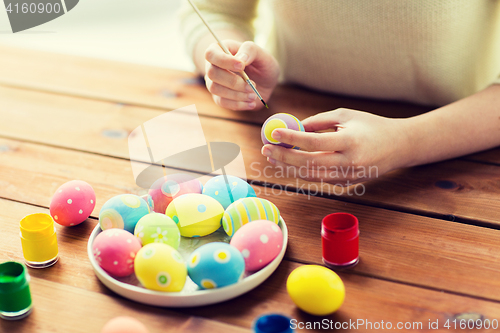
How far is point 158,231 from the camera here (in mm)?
743

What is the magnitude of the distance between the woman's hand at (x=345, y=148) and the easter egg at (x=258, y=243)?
7.1 inches

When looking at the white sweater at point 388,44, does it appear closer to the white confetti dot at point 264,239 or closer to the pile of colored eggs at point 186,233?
the pile of colored eggs at point 186,233

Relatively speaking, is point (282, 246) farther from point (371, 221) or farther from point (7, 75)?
point (7, 75)

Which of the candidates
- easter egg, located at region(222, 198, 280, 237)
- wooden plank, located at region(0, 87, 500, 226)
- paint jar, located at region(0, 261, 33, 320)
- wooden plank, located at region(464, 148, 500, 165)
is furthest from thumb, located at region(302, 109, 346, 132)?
Result: paint jar, located at region(0, 261, 33, 320)

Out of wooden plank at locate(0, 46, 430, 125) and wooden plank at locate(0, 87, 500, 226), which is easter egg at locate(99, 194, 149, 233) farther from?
wooden plank at locate(0, 46, 430, 125)

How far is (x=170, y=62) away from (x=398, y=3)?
1.60 m

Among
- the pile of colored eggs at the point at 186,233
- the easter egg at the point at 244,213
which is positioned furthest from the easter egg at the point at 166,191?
the easter egg at the point at 244,213

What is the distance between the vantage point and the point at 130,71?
147cm

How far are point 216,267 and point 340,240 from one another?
196 millimetres

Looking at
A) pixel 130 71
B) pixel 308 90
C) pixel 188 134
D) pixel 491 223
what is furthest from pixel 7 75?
pixel 491 223

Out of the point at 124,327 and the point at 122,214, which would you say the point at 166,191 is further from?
the point at 124,327

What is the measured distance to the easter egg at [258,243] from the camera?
28.1 inches

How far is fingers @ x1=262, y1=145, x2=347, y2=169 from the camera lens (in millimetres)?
877

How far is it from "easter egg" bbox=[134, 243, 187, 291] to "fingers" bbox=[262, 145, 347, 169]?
0.96ft
